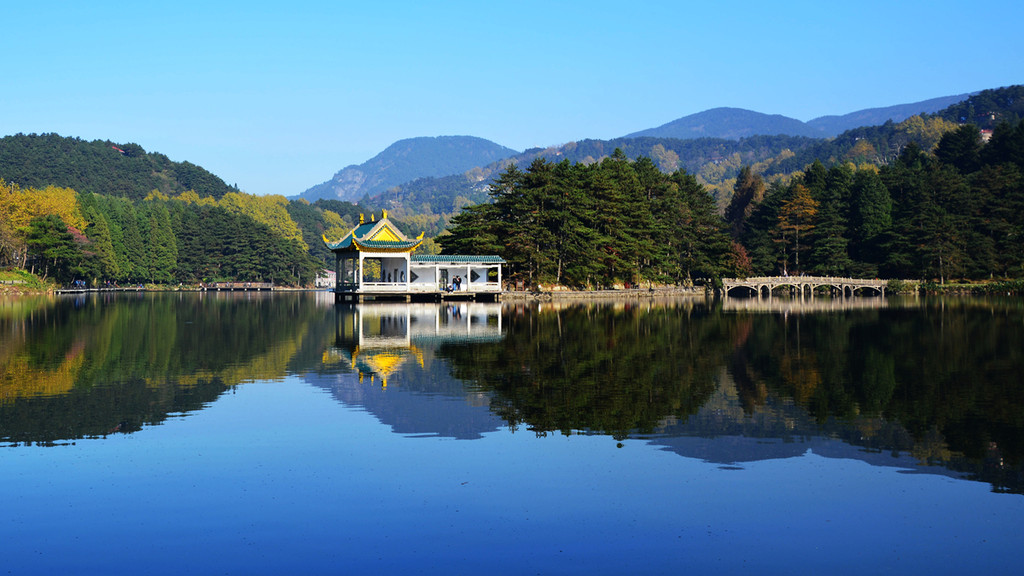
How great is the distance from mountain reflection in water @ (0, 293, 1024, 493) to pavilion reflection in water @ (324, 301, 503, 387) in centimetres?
16

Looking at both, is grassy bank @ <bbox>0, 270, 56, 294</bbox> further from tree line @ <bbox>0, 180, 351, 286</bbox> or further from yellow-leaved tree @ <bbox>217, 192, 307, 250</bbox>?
yellow-leaved tree @ <bbox>217, 192, 307, 250</bbox>

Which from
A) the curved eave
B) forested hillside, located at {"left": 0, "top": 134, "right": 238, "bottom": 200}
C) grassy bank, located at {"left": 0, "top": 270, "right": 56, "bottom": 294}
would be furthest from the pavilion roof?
forested hillside, located at {"left": 0, "top": 134, "right": 238, "bottom": 200}

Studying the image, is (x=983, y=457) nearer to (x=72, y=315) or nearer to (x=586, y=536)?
(x=586, y=536)

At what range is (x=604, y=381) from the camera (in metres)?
18.3

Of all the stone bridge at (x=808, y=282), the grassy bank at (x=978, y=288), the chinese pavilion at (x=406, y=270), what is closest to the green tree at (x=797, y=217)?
the stone bridge at (x=808, y=282)

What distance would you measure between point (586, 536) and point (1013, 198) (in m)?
86.4

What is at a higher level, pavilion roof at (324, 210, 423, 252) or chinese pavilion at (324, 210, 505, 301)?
pavilion roof at (324, 210, 423, 252)

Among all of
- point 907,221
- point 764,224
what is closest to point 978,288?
point 907,221

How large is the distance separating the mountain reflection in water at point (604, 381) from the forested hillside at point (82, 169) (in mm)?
155680

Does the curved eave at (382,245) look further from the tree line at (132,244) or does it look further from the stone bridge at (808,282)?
the tree line at (132,244)

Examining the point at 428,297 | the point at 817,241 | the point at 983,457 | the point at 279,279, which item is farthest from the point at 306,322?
the point at 279,279

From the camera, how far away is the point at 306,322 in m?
40.0

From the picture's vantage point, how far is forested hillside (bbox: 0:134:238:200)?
6781 inches

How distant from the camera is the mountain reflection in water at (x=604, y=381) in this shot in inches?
504
